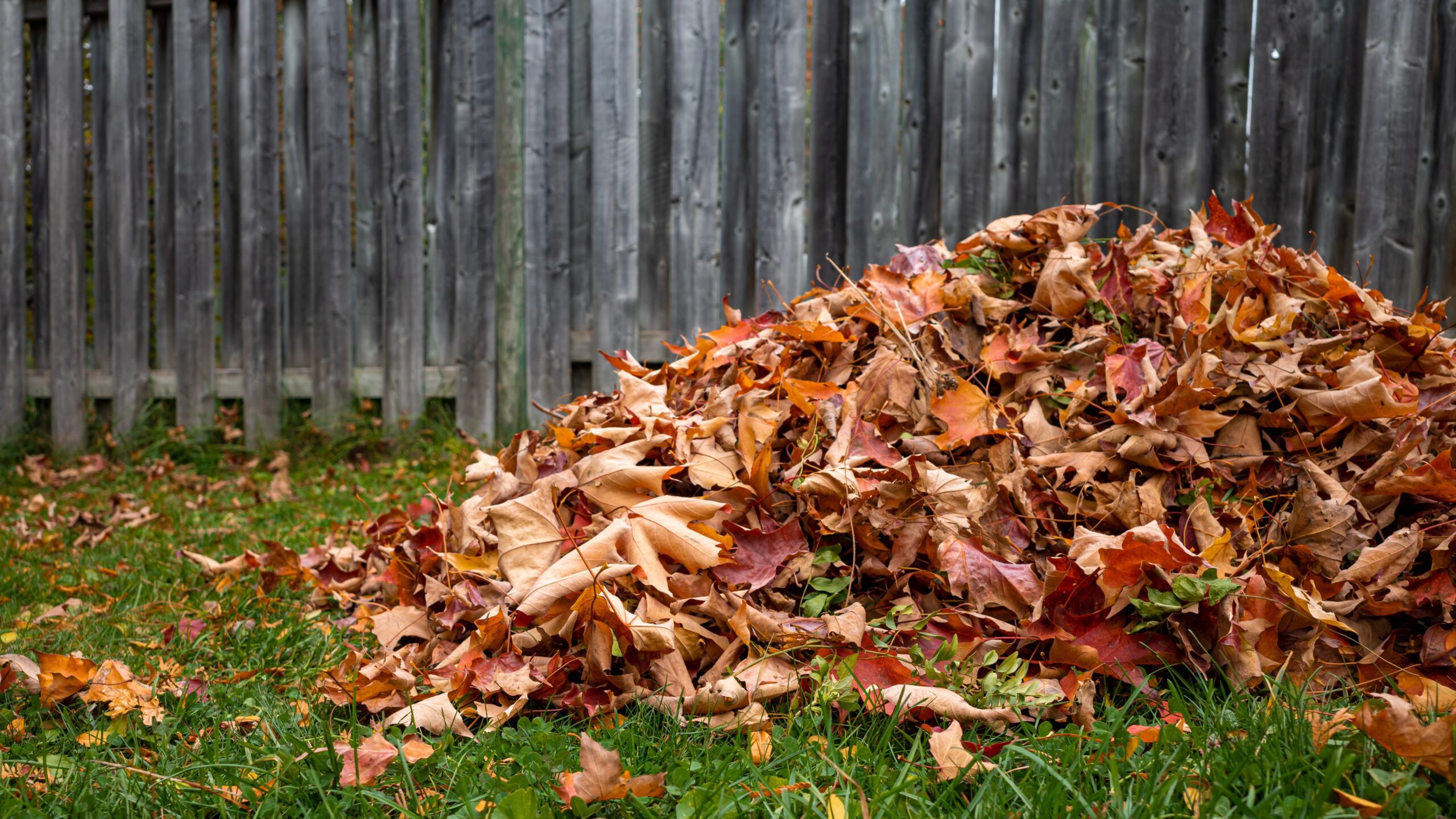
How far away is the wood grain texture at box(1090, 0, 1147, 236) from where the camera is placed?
351 cm

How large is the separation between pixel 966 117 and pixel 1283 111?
1.10 m

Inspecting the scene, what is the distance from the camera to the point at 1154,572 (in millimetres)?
1516

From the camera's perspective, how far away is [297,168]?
4.51 metres

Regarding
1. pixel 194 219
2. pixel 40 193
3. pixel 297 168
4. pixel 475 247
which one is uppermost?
pixel 297 168

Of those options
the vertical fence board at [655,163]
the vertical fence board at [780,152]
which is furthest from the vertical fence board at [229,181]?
the vertical fence board at [780,152]

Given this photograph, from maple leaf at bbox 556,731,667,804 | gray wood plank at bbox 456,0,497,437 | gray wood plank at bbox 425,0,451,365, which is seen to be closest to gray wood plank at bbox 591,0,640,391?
gray wood plank at bbox 456,0,497,437

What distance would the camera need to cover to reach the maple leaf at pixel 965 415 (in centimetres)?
186

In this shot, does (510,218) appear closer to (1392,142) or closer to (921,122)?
(921,122)

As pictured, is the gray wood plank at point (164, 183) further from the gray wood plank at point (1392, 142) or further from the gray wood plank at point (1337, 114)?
the gray wood plank at point (1392, 142)

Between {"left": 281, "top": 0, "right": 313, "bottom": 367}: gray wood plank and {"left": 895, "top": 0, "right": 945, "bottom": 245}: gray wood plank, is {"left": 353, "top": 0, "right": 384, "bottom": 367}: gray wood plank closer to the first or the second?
{"left": 281, "top": 0, "right": 313, "bottom": 367}: gray wood plank

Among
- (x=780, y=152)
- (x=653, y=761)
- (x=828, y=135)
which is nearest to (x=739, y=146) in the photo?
(x=780, y=152)

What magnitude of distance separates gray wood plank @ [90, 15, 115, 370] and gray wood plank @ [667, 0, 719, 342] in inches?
117

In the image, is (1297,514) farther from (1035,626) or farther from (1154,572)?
(1035,626)

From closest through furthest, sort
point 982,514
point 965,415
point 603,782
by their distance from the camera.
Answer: point 603,782 < point 982,514 < point 965,415
